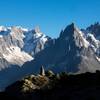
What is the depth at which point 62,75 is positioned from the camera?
114312mm

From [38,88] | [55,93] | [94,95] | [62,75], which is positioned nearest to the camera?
[94,95]

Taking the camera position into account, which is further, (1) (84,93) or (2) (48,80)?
(2) (48,80)

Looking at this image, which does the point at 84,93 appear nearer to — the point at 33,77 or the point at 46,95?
the point at 46,95

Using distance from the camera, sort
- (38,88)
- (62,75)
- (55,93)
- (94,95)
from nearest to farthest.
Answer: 1. (94,95)
2. (55,93)
3. (38,88)
4. (62,75)

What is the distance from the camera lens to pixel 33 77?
366 ft

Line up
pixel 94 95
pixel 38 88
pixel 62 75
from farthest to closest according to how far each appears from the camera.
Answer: pixel 62 75, pixel 38 88, pixel 94 95

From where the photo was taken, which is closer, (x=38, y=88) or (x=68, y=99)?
(x=68, y=99)

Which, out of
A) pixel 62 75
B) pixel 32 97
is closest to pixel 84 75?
pixel 62 75

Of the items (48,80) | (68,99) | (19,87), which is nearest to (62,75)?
(48,80)

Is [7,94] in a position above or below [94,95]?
above

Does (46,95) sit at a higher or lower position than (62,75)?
lower

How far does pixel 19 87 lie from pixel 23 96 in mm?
5767

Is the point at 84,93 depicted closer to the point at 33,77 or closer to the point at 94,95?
the point at 94,95

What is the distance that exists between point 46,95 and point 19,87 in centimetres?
976
